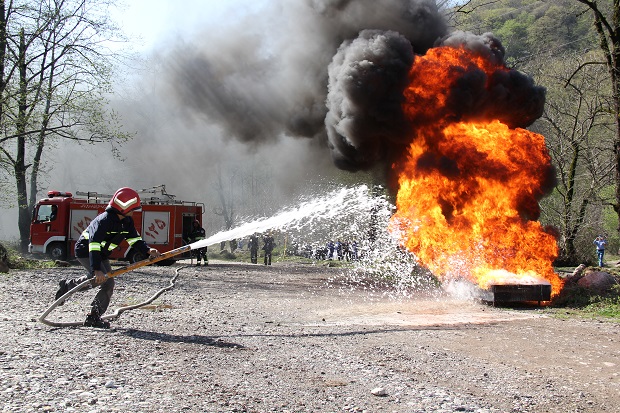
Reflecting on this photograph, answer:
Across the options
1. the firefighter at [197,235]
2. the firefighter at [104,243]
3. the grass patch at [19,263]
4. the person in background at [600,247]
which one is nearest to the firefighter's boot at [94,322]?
the firefighter at [104,243]

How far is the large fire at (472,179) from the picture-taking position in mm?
12234

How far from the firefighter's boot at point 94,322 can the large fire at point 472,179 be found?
791cm

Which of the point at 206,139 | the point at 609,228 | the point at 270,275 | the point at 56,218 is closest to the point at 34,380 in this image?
the point at 270,275

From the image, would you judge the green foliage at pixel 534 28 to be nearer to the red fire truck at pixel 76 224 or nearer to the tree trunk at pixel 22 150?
the red fire truck at pixel 76 224

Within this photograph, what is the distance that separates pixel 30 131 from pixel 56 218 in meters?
4.77

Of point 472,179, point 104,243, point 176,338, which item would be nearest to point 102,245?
point 104,243

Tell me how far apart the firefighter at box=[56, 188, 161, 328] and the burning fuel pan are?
23.1ft

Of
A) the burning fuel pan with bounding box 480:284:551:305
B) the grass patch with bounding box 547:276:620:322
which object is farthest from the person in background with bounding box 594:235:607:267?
the burning fuel pan with bounding box 480:284:551:305

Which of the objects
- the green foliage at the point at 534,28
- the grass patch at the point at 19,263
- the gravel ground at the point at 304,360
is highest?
the green foliage at the point at 534,28

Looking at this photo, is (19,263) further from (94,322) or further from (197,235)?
(94,322)

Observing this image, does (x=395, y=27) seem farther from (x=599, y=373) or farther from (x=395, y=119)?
(x=599, y=373)

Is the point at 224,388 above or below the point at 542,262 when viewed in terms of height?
below

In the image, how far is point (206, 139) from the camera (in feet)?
107

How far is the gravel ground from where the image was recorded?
15.0 feet
